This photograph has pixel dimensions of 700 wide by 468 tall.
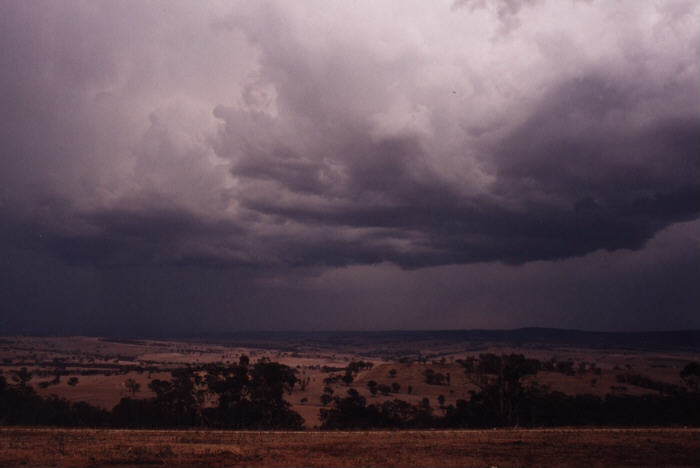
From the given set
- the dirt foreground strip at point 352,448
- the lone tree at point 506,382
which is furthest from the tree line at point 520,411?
the dirt foreground strip at point 352,448

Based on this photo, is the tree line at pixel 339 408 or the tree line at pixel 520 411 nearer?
the tree line at pixel 520 411

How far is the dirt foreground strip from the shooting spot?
2392 cm

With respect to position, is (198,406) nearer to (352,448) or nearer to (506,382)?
(506,382)

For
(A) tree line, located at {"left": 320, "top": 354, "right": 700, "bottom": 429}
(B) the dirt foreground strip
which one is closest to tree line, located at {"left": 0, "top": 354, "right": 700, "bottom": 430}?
(A) tree line, located at {"left": 320, "top": 354, "right": 700, "bottom": 429}

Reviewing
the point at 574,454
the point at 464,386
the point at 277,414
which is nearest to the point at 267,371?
the point at 277,414

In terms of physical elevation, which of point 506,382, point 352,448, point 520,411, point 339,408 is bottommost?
point 339,408

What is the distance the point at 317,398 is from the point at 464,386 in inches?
1079

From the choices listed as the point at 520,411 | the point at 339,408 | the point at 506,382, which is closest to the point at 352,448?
the point at 339,408

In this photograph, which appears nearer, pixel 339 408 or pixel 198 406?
pixel 339 408

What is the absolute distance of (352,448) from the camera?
27.8 metres

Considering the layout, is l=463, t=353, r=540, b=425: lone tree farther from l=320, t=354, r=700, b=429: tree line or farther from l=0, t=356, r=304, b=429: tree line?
l=0, t=356, r=304, b=429: tree line

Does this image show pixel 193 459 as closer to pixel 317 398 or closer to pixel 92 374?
pixel 317 398

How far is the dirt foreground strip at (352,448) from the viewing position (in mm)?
23922

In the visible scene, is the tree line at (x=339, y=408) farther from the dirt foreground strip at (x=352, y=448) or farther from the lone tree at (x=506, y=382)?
the dirt foreground strip at (x=352, y=448)
